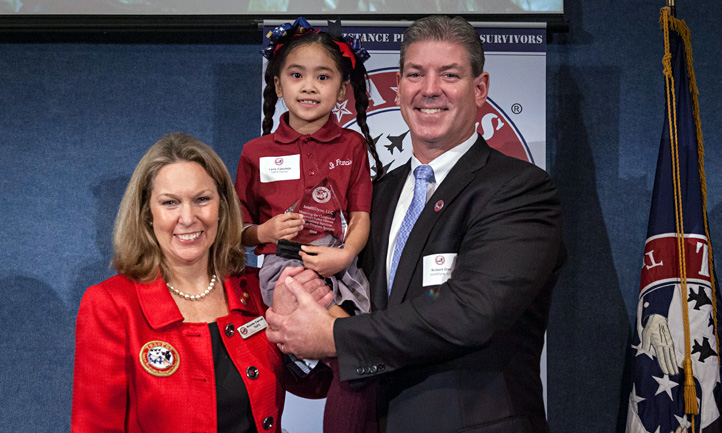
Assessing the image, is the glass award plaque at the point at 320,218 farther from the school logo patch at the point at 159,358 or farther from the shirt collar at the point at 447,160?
the school logo patch at the point at 159,358

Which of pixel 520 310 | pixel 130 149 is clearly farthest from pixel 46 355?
pixel 520 310

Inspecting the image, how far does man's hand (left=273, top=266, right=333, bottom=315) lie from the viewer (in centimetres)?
220

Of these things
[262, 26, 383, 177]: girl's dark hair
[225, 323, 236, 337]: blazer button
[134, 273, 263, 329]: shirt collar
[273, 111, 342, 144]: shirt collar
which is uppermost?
[262, 26, 383, 177]: girl's dark hair

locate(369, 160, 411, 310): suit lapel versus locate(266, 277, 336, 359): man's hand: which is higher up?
locate(369, 160, 411, 310): suit lapel

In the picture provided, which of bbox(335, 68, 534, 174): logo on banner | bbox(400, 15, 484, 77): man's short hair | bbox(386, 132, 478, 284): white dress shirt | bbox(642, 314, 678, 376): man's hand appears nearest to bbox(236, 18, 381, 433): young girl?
bbox(386, 132, 478, 284): white dress shirt

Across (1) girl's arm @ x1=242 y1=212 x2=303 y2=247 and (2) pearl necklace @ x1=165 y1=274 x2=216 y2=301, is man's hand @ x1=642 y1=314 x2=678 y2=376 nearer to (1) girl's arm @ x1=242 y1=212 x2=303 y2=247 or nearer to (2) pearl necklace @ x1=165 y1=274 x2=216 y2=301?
(1) girl's arm @ x1=242 y1=212 x2=303 y2=247

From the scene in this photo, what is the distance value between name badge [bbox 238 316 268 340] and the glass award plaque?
1.04 ft

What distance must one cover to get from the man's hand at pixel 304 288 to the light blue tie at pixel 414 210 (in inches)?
9.2

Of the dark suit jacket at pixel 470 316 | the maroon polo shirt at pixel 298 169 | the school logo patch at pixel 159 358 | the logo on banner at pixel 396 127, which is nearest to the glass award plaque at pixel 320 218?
the maroon polo shirt at pixel 298 169

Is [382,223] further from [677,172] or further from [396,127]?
[677,172]

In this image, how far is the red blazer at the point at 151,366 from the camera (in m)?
2.15

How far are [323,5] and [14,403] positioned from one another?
10.6 ft

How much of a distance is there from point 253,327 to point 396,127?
1.92 metres

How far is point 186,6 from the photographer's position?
13.6 feet
